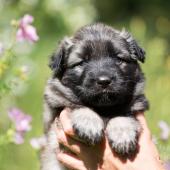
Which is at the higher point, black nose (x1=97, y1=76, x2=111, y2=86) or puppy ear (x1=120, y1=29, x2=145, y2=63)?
puppy ear (x1=120, y1=29, x2=145, y2=63)

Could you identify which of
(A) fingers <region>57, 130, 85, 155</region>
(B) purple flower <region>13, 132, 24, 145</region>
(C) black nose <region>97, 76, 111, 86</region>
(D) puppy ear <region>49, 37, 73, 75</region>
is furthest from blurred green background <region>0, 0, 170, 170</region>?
(C) black nose <region>97, 76, 111, 86</region>

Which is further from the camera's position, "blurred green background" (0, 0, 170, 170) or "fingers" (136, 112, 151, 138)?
"blurred green background" (0, 0, 170, 170)

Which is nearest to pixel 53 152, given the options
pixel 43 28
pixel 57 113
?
pixel 57 113

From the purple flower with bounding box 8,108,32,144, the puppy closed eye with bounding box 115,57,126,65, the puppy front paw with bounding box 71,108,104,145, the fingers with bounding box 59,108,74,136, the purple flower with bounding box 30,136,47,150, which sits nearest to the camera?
the puppy front paw with bounding box 71,108,104,145

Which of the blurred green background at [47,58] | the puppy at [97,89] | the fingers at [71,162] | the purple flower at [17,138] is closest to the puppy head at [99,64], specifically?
the puppy at [97,89]

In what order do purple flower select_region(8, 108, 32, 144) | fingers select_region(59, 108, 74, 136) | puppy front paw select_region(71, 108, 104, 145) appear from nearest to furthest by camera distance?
puppy front paw select_region(71, 108, 104, 145)
fingers select_region(59, 108, 74, 136)
purple flower select_region(8, 108, 32, 144)

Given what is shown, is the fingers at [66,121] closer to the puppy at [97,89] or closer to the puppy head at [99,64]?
the puppy at [97,89]

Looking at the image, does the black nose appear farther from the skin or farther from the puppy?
the skin
